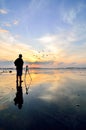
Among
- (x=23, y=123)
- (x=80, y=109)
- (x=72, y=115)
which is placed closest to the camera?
(x=23, y=123)

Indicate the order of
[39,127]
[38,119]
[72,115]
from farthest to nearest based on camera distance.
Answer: [72,115], [38,119], [39,127]

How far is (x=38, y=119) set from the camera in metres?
6.32

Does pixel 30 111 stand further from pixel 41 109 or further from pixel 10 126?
pixel 10 126

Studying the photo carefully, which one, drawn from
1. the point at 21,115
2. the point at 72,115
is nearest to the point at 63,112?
the point at 72,115

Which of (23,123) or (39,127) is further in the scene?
(23,123)

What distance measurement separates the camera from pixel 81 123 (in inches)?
229

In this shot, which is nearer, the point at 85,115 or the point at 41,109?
the point at 85,115

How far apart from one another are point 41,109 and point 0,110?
1622 mm

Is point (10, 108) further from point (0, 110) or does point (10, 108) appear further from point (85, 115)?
point (85, 115)

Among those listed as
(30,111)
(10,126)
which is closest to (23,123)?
(10,126)

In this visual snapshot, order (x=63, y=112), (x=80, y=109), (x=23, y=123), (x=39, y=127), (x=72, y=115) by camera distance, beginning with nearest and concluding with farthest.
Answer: (x=39, y=127)
(x=23, y=123)
(x=72, y=115)
(x=63, y=112)
(x=80, y=109)

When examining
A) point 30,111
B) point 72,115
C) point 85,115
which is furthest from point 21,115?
point 85,115

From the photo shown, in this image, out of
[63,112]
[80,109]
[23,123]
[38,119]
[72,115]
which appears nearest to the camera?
[23,123]

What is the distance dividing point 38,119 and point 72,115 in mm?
1247
